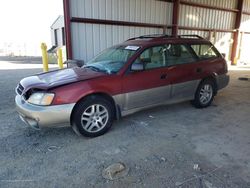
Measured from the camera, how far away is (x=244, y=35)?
46.5ft

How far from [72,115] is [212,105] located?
11.3ft

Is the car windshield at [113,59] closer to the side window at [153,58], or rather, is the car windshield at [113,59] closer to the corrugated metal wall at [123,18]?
the side window at [153,58]

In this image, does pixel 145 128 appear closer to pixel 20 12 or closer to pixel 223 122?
pixel 223 122

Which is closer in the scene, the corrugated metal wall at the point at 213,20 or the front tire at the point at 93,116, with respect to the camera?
the front tire at the point at 93,116

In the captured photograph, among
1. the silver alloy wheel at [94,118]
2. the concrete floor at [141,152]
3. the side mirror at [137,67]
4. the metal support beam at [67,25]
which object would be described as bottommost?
the concrete floor at [141,152]

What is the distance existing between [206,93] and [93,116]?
109 inches

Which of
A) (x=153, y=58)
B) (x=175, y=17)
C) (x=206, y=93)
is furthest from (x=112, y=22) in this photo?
(x=206, y=93)

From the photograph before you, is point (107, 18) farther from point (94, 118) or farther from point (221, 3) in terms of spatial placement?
point (221, 3)

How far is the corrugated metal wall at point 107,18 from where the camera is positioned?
290 inches

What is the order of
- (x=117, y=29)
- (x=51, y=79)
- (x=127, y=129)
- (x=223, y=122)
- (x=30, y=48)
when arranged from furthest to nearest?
(x=30, y=48) → (x=117, y=29) → (x=223, y=122) → (x=127, y=129) → (x=51, y=79)

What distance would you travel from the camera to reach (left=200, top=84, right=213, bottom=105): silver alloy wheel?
15.2ft

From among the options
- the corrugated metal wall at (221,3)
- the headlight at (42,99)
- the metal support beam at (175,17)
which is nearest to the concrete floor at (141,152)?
the headlight at (42,99)

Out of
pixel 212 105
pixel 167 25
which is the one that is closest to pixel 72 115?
pixel 212 105

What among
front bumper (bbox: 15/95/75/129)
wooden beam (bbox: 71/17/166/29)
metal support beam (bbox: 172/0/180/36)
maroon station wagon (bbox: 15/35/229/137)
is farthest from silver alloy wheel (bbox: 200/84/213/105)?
metal support beam (bbox: 172/0/180/36)
